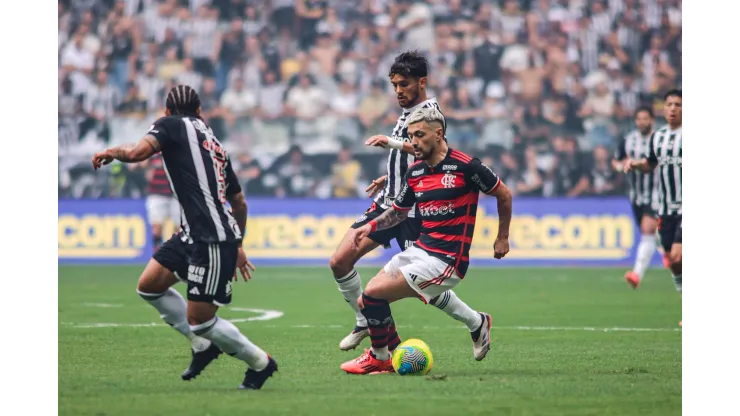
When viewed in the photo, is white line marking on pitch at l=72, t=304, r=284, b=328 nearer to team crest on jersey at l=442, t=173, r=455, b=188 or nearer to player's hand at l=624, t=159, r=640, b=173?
player's hand at l=624, t=159, r=640, b=173

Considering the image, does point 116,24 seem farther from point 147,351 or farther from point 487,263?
point 147,351

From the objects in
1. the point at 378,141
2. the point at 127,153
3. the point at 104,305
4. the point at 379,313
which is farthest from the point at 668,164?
the point at 127,153

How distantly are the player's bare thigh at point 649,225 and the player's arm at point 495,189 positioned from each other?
24.5ft

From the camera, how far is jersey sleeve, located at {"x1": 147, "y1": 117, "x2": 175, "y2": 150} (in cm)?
692

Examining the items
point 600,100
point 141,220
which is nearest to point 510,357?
point 141,220

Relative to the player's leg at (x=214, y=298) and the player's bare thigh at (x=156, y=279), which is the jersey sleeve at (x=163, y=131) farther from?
the player's bare thigh at (x=156, y=279)

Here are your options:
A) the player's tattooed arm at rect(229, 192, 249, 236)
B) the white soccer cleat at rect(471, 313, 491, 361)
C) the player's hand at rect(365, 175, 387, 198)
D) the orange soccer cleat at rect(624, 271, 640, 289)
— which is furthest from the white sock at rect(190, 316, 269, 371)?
the orange soccer cleat at rect(624, 271, 640, 289)

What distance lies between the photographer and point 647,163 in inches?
493

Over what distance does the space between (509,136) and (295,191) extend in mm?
4215

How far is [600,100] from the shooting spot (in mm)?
22859

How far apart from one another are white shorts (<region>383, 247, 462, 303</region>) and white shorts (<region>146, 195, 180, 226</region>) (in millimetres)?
10769

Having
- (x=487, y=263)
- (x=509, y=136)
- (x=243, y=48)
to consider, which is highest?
(x=243, y=48)

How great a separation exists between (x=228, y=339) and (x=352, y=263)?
2173mm

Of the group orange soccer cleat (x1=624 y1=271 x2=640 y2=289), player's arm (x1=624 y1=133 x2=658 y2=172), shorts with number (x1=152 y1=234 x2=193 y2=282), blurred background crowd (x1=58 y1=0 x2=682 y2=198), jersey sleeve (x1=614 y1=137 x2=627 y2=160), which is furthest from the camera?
blurred background crowd (x1=58 y1=0 x2=682 y2=198)
